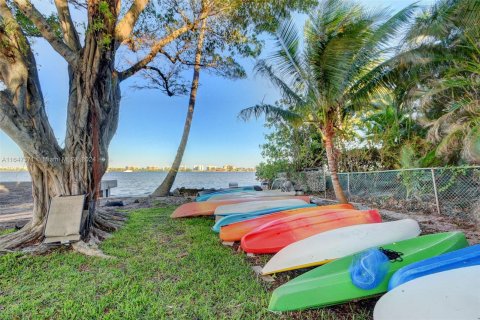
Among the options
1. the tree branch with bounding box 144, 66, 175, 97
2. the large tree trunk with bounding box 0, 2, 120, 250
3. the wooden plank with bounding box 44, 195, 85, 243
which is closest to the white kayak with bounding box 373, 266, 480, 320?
the wooden plank with bounding box 44, 195, 85, 243

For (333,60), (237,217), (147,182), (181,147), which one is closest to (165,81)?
(181,147)

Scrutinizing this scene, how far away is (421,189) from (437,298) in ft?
18.6

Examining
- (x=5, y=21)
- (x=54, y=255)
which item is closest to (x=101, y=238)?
(x=54, y=255)

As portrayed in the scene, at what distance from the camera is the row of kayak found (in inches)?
58.2

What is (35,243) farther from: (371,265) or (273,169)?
(273,169)

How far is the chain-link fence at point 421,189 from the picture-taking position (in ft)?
16.7

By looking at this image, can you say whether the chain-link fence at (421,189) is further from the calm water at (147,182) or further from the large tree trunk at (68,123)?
the calm water at (147,182)

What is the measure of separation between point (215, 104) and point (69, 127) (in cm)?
1357

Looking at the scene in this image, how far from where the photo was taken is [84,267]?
2822 mm

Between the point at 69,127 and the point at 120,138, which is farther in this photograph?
the point at 120,138

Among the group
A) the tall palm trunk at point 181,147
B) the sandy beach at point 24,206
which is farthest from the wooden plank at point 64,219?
the tall palm trunk at point 181,147

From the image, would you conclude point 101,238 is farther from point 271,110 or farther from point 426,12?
point 426,12

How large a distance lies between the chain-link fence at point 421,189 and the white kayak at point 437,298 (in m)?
4.29

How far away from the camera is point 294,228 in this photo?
10.5 feet
